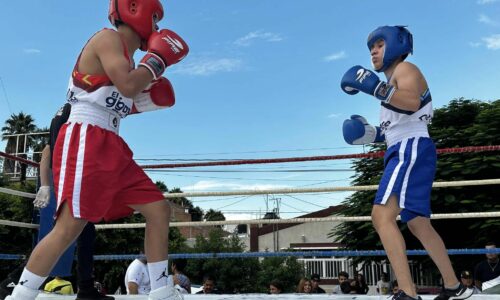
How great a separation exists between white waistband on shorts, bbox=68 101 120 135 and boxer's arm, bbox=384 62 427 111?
1138 mm

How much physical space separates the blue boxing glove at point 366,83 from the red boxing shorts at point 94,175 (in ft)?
3.04

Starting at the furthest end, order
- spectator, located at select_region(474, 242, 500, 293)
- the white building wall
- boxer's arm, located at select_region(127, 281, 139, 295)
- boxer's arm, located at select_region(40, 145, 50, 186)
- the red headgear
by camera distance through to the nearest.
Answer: the white building wall < spectator, located at select_region(474, 242, 500, 293) < boxer's arm, located at select_region(127, 281, 139, 295) < boxer's arm, located at select_region(40, 145, 50, 186) < the red headgear

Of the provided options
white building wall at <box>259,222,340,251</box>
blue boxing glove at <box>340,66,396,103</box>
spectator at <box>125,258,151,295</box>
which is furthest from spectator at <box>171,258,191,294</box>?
white building wall at <box>259,222,340,251</box>

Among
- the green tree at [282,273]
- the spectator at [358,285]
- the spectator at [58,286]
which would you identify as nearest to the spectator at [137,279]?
the spectator at [58,286]

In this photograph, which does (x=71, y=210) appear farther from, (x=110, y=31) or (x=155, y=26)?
(x=155, y=26)

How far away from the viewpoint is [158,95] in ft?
6.88

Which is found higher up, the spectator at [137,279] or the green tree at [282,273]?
the spectator at [137,279]

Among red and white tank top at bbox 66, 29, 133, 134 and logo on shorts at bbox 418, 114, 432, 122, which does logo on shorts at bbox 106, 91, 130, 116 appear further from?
logo on shorts at bbox 418, 114, 432, 122

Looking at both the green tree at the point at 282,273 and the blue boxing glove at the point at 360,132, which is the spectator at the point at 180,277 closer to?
the blue boxing glove at the point at 360,132

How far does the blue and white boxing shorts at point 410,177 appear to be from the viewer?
2.08 meters

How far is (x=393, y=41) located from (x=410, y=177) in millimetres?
620

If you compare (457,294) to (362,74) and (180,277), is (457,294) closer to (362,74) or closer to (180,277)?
(362,74)

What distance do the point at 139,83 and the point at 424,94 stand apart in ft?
4.04

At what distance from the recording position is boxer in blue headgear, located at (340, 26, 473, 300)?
6.74 ft
